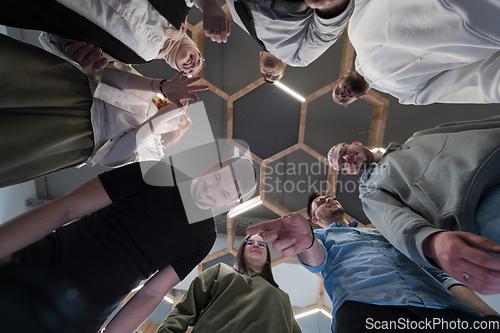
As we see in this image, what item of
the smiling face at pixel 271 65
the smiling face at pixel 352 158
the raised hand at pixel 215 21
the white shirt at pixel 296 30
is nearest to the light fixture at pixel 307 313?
the smiling face at pixel 352 158

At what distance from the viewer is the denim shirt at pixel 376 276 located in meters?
1.12

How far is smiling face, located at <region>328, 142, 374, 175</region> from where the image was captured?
80.4 inches

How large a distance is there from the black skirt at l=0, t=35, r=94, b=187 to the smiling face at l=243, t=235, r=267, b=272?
4.55ft

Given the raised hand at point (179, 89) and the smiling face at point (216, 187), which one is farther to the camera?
the smiling face at point (216, 187)

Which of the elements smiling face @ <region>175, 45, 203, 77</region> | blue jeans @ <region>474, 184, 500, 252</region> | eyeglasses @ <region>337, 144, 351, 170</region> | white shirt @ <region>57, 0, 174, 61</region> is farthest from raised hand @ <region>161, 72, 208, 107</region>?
eyeglasses @ <region>337, 144, 351, 170</region>

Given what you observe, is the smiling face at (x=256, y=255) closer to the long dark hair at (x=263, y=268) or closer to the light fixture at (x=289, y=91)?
the long dark hair at (x=263, y=268)

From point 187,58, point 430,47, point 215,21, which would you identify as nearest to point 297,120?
point 187,58

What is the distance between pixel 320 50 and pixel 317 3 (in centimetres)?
68

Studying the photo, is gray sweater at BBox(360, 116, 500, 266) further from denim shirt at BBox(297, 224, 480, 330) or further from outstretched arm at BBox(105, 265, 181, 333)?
outstretched arm at BBox(105, 265, 181, 333)

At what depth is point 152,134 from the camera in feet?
5.38

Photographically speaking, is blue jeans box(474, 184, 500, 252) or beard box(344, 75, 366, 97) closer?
blue jeans box(474, 184, 500, 252)

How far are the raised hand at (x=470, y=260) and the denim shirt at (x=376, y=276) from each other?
0.48 m

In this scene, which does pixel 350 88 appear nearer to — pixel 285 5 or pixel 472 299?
pixel 285 5

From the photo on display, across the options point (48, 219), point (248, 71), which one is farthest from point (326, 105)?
point (48, 219)
